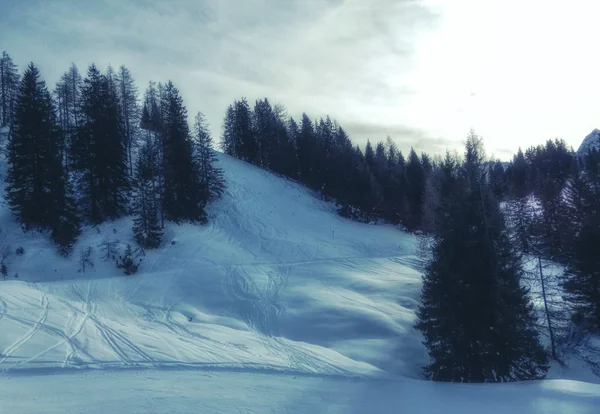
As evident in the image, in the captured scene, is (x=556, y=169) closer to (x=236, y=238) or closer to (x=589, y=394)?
(x=236, y=238)

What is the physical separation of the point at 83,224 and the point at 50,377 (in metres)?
23.3

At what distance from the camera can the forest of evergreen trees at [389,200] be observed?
13.7m

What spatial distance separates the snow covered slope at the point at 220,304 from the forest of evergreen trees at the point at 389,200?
2408 millimetres

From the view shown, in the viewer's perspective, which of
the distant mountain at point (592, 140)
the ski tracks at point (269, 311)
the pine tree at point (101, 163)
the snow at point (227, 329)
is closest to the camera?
the snow at point (227, 329)

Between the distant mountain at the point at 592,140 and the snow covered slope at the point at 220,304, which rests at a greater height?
the distant mountain at the point at 592,140

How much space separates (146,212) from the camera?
96.1 feet

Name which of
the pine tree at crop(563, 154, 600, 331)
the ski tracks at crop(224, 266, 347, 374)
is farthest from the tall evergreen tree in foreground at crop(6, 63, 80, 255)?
the pine tree at crop(563, 154, 600, 331)

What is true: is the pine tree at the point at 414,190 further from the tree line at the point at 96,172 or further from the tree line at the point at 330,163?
the tree line at the point at 96,172

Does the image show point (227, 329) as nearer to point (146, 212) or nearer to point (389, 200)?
point (146, 212)

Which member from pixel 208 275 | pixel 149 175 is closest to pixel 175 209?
pixel 149 175

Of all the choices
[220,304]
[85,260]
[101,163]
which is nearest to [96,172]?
[101,163]

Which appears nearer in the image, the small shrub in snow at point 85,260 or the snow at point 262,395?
the snow at point 262,395

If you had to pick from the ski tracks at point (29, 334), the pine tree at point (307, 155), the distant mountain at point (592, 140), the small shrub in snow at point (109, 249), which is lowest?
the ski tracks at point (29, 334)

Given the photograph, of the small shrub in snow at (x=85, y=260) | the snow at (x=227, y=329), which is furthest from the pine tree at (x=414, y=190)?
the small shrub in snow at (x=85, y=260)
